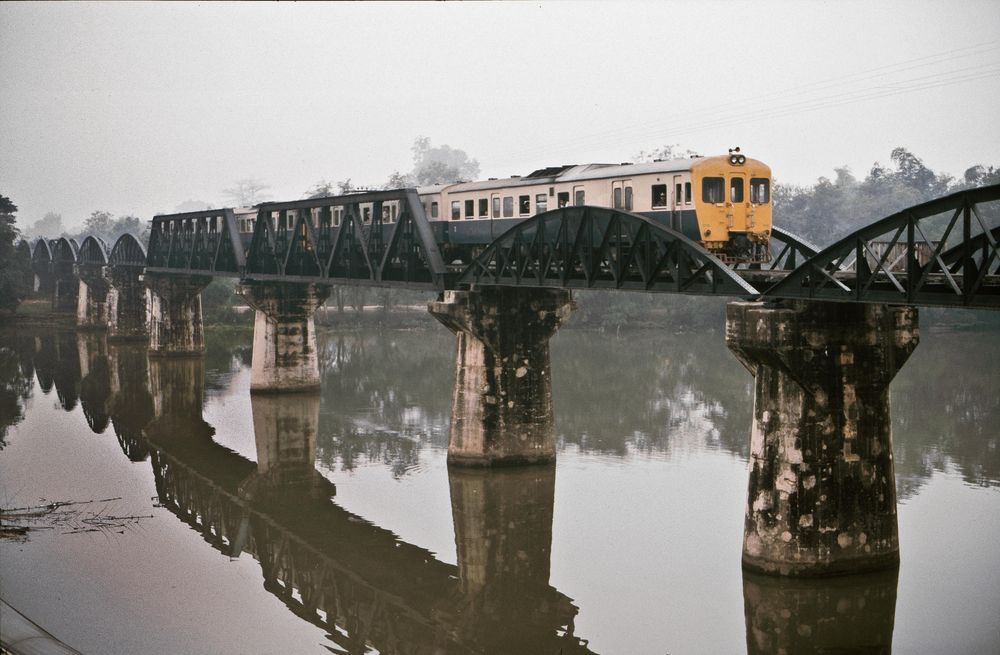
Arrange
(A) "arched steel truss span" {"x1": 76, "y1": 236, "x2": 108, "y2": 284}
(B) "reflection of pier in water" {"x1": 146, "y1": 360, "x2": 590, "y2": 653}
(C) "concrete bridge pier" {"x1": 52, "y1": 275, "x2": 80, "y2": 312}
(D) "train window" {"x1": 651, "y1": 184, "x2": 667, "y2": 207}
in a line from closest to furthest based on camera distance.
A: (B) "reflection of pier in water" {"x1": 146, "y1": 360, "x2": 590, "y2": 653} < (D) "train window" {"x1": 651, "y1": 184, "x2": 667, "y2": 207} < (A) "arched steel truss span" {"x1": 76, "y1": 236, "x2": 108, "y2": 284} < (C) "concrete bridge pier" {"x1": 52, "y1": 275, "x2": 80, "y2": 312}

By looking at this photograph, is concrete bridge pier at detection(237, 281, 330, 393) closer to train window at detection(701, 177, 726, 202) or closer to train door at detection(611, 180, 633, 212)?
train door at detection(611, 180, 633, 212)

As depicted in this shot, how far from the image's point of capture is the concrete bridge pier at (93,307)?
101688mm

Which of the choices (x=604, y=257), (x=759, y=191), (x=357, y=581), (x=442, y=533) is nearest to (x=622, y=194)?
(x=604, y=257)

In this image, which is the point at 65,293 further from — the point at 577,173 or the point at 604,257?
the point at 604,257

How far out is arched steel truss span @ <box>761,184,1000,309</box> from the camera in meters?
18.7

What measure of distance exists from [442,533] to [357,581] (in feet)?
15.3

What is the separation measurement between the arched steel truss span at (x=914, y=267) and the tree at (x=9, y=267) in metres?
90.1

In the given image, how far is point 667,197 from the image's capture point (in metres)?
28.9

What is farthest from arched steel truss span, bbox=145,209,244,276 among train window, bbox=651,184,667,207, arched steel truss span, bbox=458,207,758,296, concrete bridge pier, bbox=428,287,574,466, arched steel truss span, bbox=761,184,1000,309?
arched steel truss span, bbox=761,184,1000,309

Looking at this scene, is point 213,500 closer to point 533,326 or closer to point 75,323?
point 533,326

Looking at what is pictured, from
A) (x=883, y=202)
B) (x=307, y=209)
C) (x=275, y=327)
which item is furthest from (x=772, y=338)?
(x=883, y=202)

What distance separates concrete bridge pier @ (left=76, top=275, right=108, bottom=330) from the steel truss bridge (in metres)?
35.6

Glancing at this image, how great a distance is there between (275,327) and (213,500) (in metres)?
20.1

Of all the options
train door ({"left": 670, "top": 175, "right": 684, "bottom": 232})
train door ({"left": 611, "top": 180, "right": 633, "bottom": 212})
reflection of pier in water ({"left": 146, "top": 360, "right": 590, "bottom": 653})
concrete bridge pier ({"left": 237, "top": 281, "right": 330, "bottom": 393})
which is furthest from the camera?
concrete bridge pier ({"left": 237, "top": 281, "right": 330, "bottom": 393})
